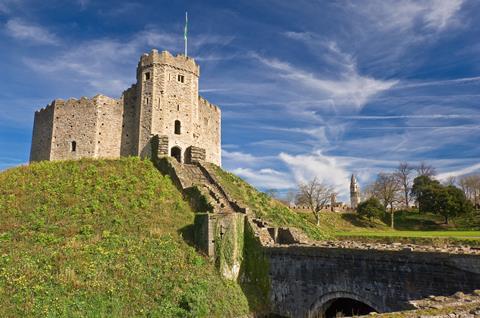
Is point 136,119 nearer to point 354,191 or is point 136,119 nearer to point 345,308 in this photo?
point 345,308

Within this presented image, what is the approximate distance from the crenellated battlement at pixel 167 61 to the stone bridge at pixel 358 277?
2516cm

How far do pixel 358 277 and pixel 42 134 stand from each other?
36792 millimetres

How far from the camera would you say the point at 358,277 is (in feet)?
46.3

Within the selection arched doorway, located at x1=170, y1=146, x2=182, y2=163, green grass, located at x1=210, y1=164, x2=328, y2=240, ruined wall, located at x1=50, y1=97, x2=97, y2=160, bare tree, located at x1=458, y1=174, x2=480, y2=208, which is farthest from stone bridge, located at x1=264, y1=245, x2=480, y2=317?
bare tree, located at x1=458, y1=174, x2=480, y2=208

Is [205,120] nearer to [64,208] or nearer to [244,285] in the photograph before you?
[64,208]

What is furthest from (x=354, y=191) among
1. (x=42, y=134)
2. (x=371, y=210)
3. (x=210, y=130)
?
(x=42, y=134)

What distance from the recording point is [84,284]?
46.5 ft

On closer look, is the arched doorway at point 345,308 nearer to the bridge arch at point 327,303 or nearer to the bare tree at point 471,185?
the bridge arch at point 327,303

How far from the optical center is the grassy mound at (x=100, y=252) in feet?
45.0

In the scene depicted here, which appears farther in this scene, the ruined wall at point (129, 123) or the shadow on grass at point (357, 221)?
the shadow on grass at point (357, 221)

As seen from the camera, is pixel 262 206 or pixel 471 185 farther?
pixel 471 185

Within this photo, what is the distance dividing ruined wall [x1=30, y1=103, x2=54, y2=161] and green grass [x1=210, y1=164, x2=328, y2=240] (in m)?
18.8

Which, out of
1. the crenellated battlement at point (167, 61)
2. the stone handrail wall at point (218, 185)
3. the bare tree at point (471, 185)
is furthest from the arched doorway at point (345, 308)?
the bare tree at point (471, 185)

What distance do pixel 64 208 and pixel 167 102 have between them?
17.3 metres
